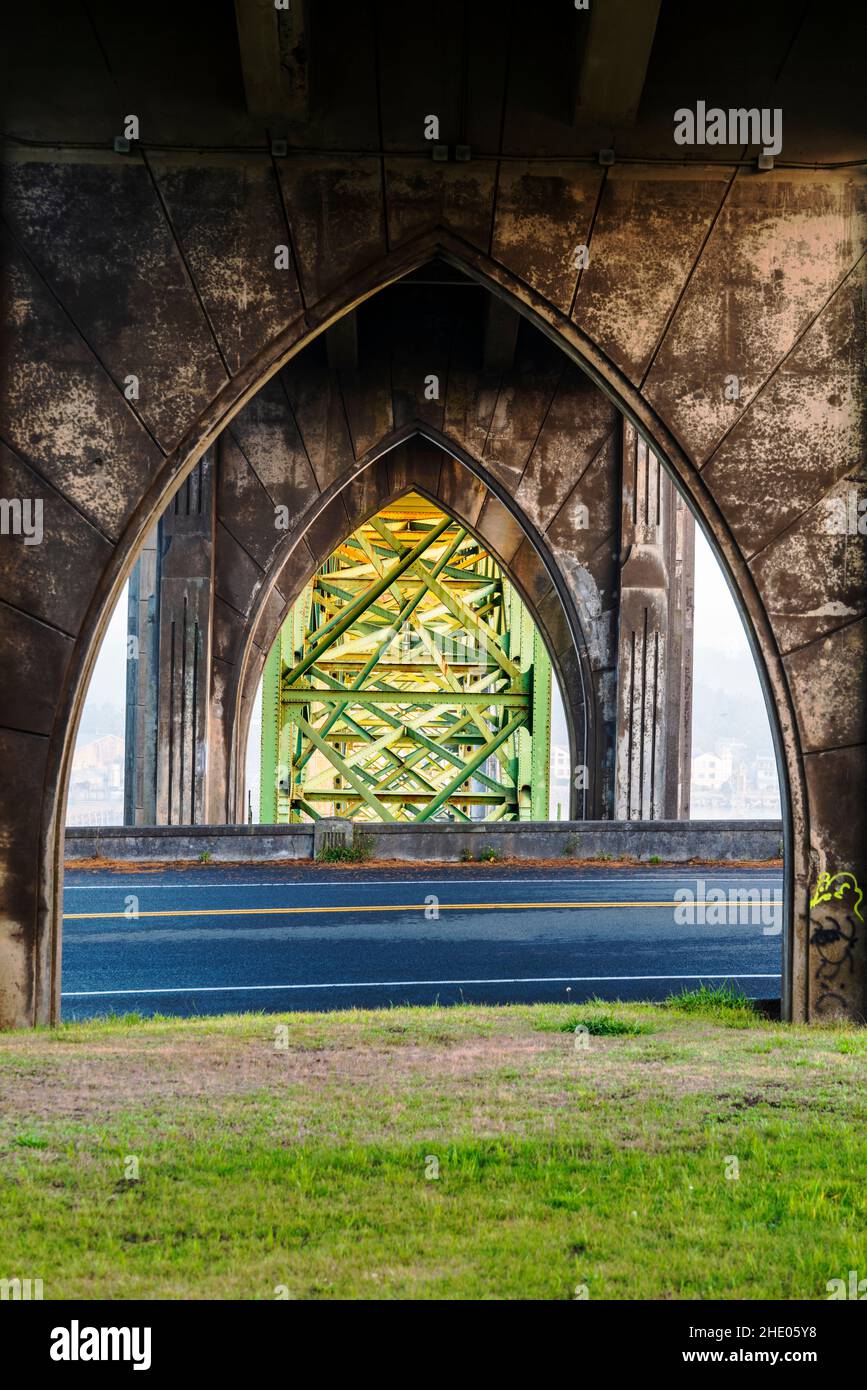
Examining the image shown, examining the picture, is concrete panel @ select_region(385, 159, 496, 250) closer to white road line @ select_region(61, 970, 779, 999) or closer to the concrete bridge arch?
the concrete bridge arch

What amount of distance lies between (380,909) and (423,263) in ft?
25.7

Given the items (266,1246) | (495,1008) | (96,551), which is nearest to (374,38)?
(96,551)

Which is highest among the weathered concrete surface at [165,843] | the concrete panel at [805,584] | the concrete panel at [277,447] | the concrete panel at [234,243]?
the concrete panel at [277,447]

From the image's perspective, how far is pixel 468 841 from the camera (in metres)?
18.6

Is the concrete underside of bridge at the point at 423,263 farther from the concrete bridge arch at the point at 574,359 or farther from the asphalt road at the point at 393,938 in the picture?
the asphalt road at the point at 393,938

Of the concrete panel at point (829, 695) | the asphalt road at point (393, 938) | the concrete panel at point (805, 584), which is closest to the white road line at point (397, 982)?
the asphalt road at point (393, 938)

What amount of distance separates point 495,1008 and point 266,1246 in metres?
4.57

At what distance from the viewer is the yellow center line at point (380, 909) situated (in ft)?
44.4

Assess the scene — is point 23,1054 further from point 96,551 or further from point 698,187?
point 698,187

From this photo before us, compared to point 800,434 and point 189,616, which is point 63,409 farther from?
point 189,616

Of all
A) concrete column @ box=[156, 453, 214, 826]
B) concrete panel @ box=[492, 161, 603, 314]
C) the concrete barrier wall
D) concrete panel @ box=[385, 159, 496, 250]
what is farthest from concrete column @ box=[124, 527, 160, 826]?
concrete panel @ box=[492, 161, 603, 314]

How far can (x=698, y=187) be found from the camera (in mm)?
8133

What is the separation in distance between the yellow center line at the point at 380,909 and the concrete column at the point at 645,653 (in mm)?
4555

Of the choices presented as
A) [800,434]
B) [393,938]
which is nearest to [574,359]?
[800,434]
